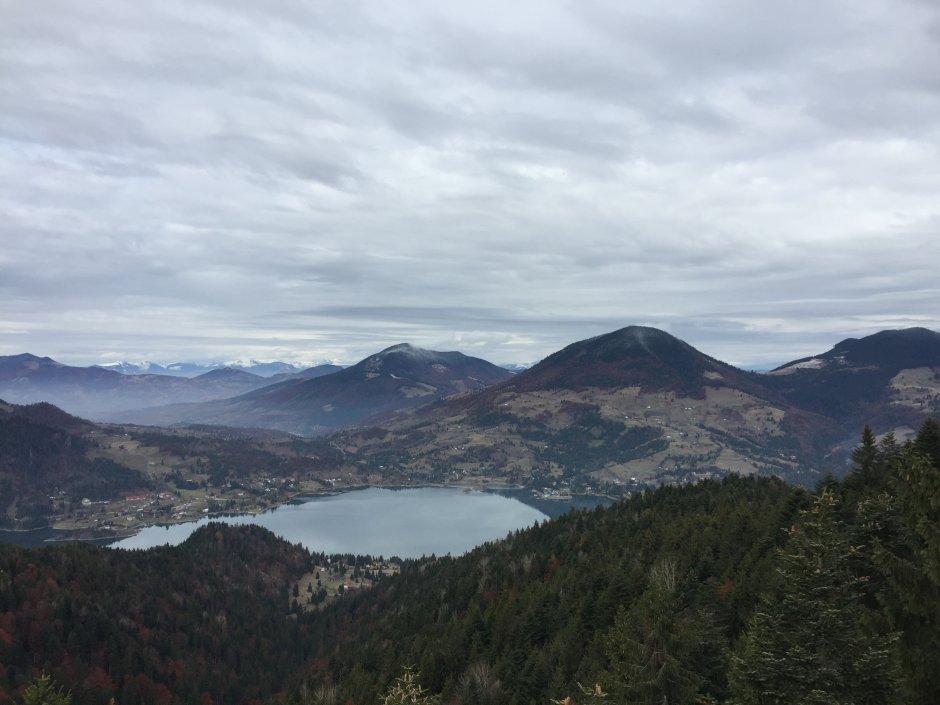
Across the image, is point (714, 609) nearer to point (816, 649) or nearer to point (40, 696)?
point (816, 649)

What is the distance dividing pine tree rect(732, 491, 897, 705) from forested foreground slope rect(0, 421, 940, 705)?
6 cm

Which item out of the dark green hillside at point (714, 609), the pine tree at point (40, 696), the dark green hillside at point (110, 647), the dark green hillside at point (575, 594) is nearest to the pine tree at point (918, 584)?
the dark green hillside at point (714, 609)

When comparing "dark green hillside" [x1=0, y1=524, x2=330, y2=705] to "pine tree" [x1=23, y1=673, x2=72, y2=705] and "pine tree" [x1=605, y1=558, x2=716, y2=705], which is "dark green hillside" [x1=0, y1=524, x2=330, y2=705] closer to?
"pine tree" [x1=23, y1=673, x2=72, y2=705]

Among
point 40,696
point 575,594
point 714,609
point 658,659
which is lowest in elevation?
point 575,594

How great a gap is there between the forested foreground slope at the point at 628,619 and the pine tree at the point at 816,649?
64 mm

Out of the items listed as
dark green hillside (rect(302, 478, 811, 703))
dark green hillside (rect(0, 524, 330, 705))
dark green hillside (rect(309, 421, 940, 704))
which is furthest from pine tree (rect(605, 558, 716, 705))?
dark green hillside (rect(0, 524, 330, 705))

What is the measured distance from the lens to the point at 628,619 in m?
29.0

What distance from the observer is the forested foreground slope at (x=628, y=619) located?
20953 mm

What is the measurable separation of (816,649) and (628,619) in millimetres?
10315

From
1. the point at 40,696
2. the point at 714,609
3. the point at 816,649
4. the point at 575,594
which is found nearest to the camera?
the point at 816,649

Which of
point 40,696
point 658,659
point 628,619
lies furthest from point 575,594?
point 40,696

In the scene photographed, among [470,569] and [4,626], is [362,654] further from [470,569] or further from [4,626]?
[4,626]

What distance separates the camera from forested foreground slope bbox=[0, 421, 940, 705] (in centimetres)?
2095

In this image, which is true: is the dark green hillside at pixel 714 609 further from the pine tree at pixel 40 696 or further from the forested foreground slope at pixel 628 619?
the pine tree at pixel 40 696
